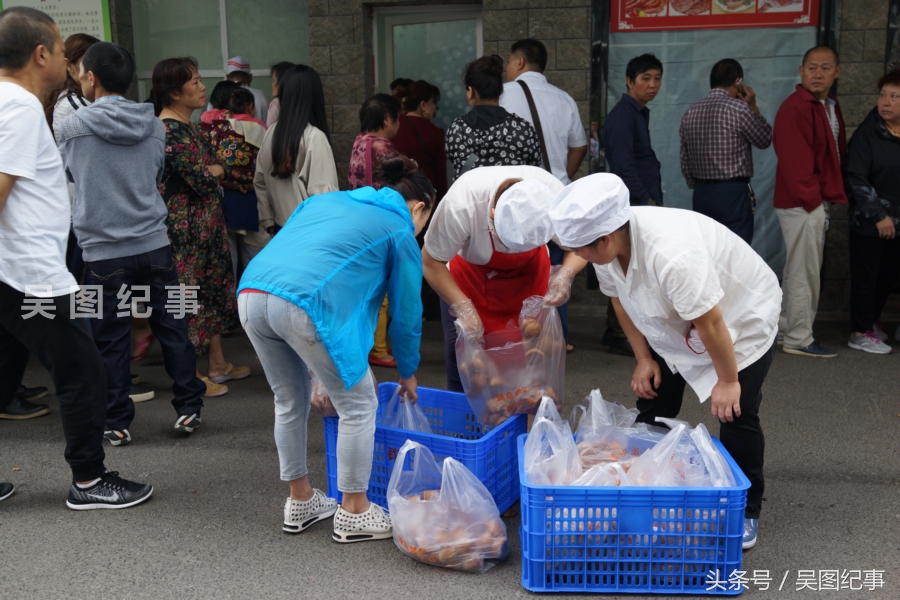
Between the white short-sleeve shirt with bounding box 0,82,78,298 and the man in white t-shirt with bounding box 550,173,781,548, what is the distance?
1.89 m

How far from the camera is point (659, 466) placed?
9.04ft

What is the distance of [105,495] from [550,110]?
3451 mm

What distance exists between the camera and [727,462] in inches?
109

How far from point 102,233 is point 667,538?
9.10 ft

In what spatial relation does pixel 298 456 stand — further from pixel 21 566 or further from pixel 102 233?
pixel 102 233

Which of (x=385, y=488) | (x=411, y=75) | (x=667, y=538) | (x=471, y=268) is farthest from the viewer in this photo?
(x=411, y=75)

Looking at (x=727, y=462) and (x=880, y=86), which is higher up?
(x=880, y=86)

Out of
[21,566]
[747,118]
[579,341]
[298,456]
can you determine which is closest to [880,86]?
[747,118]

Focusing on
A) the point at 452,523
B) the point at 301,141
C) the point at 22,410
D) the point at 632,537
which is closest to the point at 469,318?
the point at 452,523

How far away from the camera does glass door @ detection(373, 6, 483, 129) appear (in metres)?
6.95

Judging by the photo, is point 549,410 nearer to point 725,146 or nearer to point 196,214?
point 196,214

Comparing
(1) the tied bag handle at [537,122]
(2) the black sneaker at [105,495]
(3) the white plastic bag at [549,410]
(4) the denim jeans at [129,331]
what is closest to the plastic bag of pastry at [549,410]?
(3) the white plastic bag at [549,410]

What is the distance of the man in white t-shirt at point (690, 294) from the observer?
253 centimetres

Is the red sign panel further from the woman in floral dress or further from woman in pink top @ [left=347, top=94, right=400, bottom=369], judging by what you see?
the woman in floral dress
